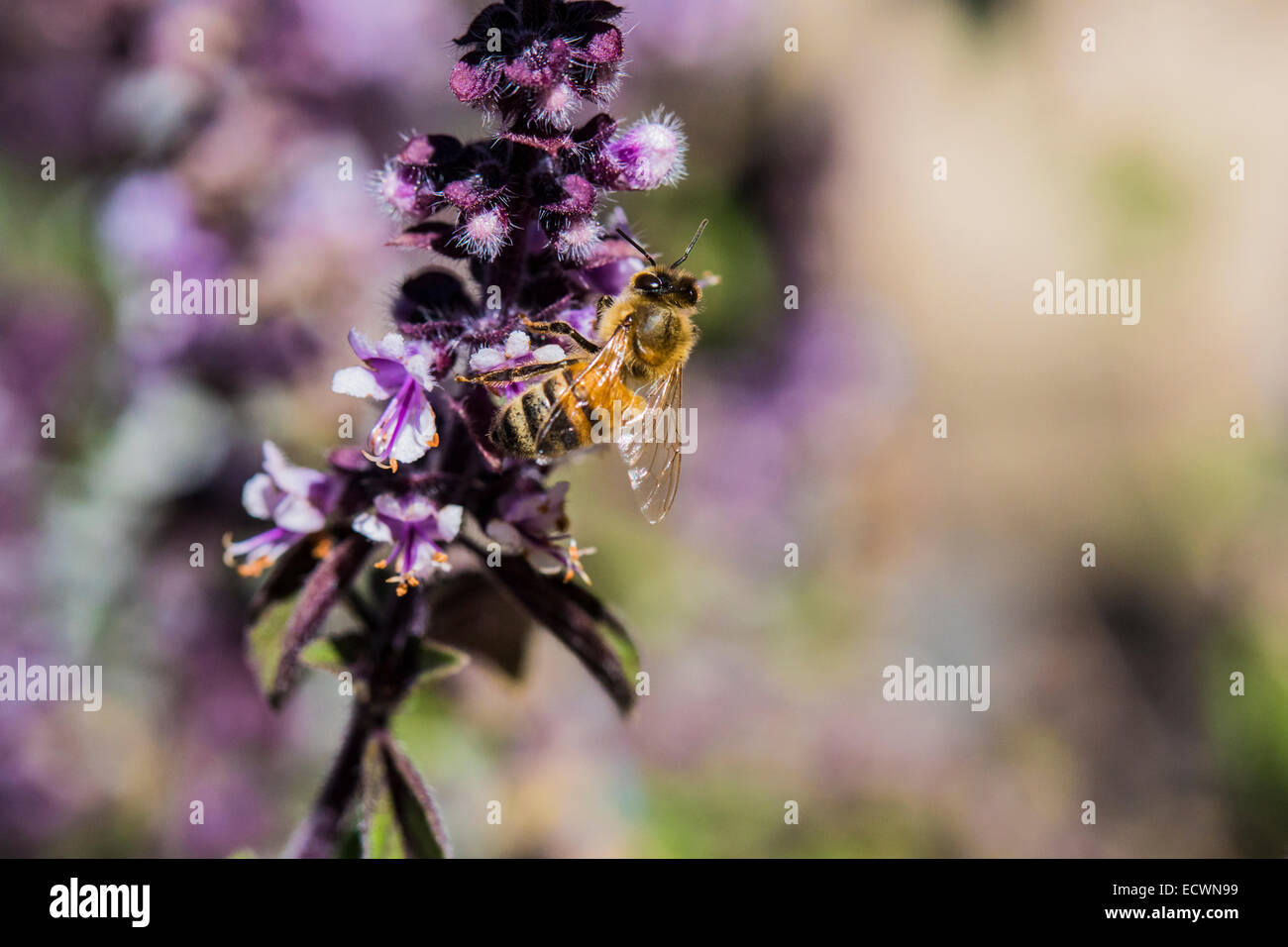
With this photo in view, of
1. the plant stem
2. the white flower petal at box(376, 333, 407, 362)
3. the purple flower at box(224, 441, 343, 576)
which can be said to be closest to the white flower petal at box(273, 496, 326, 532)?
the purple flower at box(224, 441, 343, 576)

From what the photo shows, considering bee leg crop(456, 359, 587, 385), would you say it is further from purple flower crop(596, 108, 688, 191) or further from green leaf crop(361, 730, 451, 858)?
green leaf crop(361, 730, 451, 858)

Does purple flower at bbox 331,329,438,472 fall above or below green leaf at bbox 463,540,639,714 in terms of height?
above

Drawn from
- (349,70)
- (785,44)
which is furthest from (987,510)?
(349,70)

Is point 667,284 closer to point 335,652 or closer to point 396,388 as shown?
point 396,388

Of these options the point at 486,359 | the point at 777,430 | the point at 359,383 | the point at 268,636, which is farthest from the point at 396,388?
the point at 777,430

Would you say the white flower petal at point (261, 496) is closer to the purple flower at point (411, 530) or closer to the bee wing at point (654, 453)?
the purple flower at point (411, 530)

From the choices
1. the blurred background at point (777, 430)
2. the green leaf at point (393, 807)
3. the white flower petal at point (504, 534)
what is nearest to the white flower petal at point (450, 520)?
the white flower petal at point (504, 534)

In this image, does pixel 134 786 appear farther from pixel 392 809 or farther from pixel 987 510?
pixel 987 510
